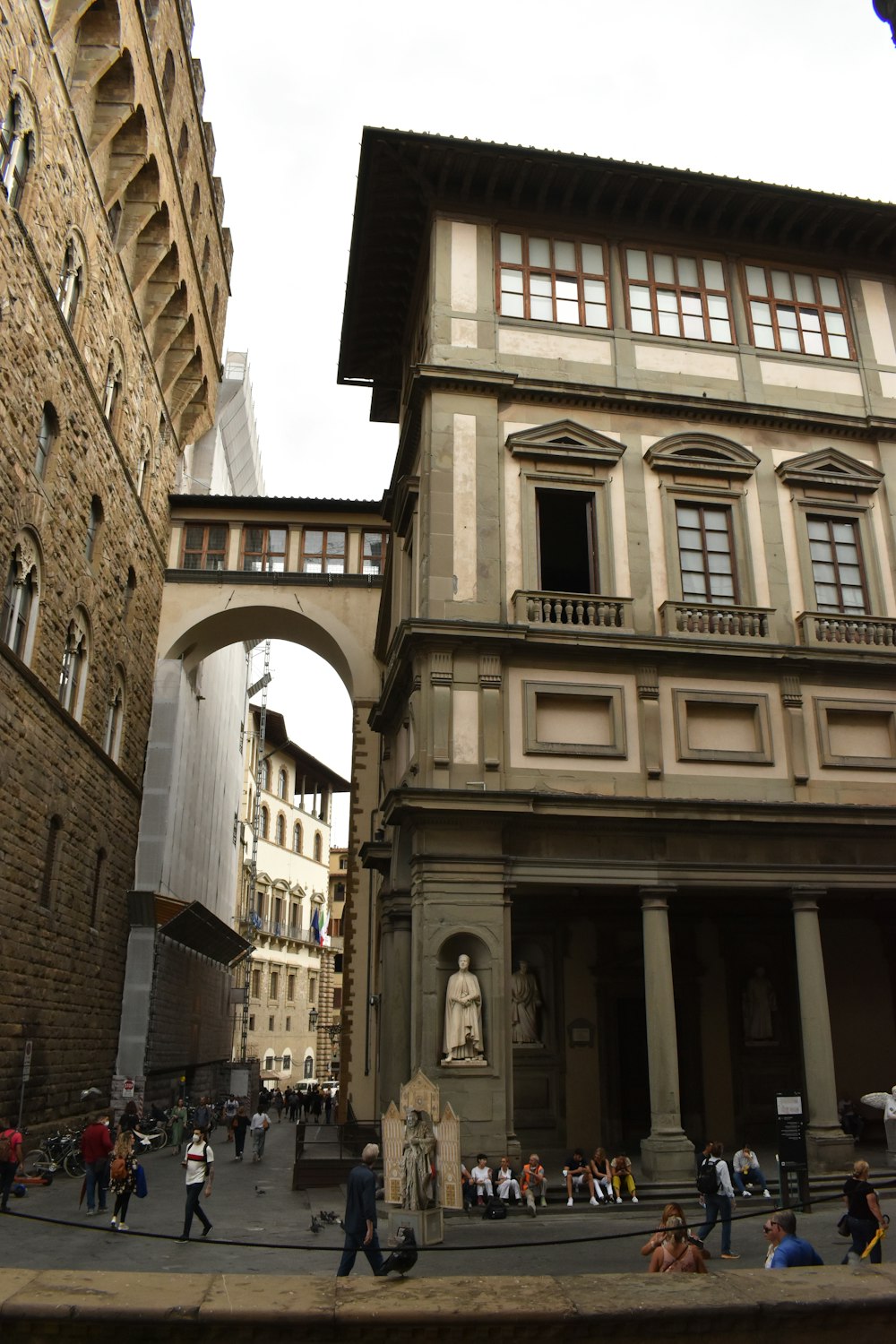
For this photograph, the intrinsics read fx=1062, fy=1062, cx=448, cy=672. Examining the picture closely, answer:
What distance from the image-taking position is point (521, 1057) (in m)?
19.5

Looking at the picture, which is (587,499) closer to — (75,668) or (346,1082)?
(75,668)

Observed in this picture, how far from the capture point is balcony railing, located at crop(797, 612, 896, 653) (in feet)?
64.8

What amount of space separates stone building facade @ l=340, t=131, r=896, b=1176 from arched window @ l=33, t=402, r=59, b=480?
7.65 meters

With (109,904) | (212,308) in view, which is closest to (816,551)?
(109,904)

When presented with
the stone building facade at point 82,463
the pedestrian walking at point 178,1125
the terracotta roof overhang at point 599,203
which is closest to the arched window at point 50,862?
the stone building facade at point 82,463

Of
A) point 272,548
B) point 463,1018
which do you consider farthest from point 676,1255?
point 272,548

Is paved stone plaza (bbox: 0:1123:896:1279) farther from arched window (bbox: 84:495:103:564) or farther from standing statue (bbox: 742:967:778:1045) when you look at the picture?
arched window (bbox: 84:495:103:564)

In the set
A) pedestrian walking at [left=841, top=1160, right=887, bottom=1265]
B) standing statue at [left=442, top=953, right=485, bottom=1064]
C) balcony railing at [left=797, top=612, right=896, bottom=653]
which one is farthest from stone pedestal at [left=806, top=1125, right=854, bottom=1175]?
balcony railing at [left=797, top=612, right=896, bottom=653]

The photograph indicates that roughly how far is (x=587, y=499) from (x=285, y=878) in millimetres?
55174

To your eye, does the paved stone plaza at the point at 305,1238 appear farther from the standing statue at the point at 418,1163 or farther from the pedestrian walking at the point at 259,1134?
the pedestrian walking at the point at 259,1134

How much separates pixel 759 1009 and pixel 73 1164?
14.2 metres

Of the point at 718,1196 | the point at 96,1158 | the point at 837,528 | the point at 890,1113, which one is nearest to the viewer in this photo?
the point at 718,1196

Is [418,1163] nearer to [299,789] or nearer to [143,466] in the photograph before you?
[143,466]

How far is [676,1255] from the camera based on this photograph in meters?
7.73
